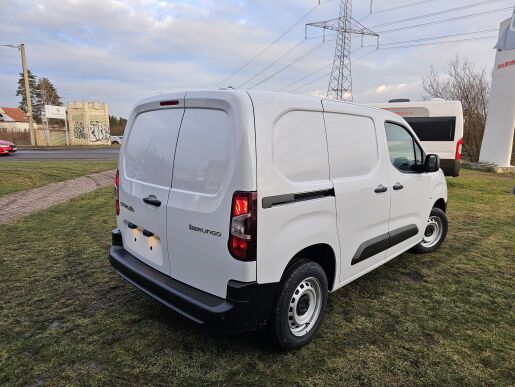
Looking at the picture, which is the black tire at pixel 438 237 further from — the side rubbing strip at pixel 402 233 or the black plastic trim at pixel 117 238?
the black plastic trim at pixel 117 238

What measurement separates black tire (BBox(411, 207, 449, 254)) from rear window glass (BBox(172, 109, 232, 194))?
3.69m

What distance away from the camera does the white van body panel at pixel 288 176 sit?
8.16ft

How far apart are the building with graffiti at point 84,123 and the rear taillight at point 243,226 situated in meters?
42.4

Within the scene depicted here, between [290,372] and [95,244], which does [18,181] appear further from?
[290,372]

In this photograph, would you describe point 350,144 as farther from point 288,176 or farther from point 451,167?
point 451,167

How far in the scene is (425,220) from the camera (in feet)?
15.4

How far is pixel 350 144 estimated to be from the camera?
3.29 metres

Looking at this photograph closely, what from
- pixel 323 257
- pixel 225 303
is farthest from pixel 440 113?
pixel 225 303

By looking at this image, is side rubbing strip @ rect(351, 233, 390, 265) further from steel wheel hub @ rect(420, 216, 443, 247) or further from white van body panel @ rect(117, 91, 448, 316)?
steel wheel hub @ rect(420, 216, 443, 247)

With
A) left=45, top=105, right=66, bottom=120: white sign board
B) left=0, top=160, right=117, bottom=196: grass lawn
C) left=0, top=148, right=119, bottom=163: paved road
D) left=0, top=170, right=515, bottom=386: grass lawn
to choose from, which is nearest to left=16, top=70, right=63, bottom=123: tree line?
left=45, top=105, right=66, bottom=120: white sign board

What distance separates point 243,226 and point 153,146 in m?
1.22

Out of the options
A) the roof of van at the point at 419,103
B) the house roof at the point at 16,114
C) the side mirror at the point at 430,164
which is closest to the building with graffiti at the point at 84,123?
the roof of van at the point at 419,103

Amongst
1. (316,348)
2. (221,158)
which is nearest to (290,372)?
(316,348)

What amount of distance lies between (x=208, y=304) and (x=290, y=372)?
79cm
